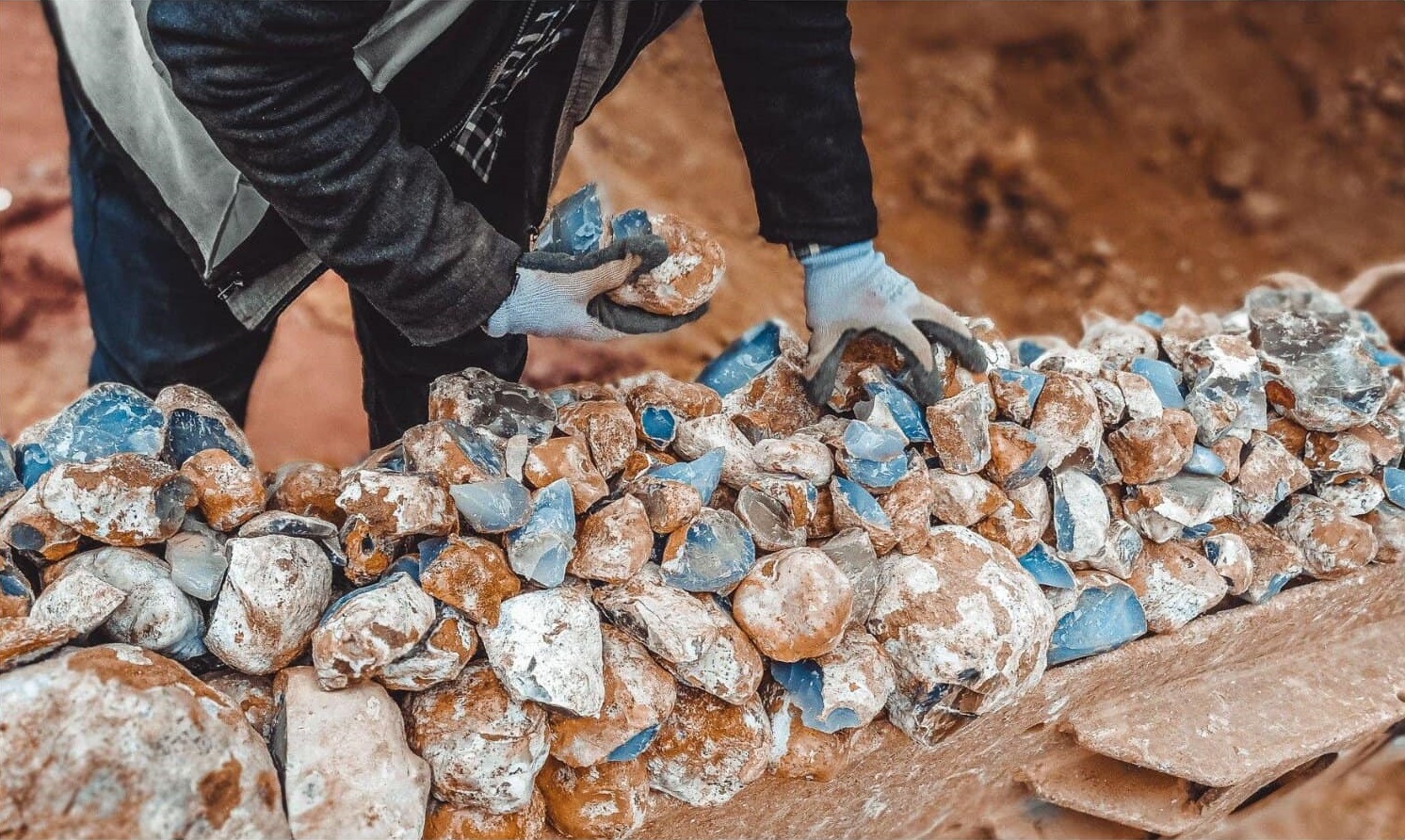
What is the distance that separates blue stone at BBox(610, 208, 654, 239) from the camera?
3.82 feet

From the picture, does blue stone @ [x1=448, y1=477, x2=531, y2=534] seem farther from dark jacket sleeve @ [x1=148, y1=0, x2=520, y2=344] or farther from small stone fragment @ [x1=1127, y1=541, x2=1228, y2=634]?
small stone fragment @ [x1=1127, y1=541, x2=1228, y2=634]

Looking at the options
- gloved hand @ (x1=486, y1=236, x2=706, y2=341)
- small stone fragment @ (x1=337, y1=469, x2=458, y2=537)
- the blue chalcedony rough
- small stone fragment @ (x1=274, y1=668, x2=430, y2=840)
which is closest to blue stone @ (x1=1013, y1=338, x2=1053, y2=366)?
the blue chalcedony rough

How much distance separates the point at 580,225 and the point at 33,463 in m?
0.66

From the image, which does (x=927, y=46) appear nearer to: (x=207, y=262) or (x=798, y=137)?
(x=798, y=137)

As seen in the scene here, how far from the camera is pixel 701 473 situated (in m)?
1.11

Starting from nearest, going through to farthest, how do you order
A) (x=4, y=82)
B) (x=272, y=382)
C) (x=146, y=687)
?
(x=146, y=687) → (x=272, y=382) → (x=4, y=82)

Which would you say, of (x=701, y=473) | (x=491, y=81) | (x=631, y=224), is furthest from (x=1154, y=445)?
(x=491, y=81)

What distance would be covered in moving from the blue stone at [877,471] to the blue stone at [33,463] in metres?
0.91

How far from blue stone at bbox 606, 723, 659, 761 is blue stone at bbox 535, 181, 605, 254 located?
1.82ft

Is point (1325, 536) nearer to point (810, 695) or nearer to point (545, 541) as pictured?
point (810, 695)

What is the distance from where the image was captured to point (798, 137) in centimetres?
133

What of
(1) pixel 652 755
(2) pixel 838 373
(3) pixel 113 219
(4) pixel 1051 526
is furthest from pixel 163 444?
(4) pixel 1051 526

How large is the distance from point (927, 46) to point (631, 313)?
3.32 meters

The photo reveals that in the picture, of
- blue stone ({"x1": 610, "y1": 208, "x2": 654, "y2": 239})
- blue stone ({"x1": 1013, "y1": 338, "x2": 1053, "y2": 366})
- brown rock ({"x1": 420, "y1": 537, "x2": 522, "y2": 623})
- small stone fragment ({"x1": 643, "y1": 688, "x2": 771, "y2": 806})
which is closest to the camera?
brown rock ({"x1": 420, "y1": 537, "x2": 522, "y2": 623})
